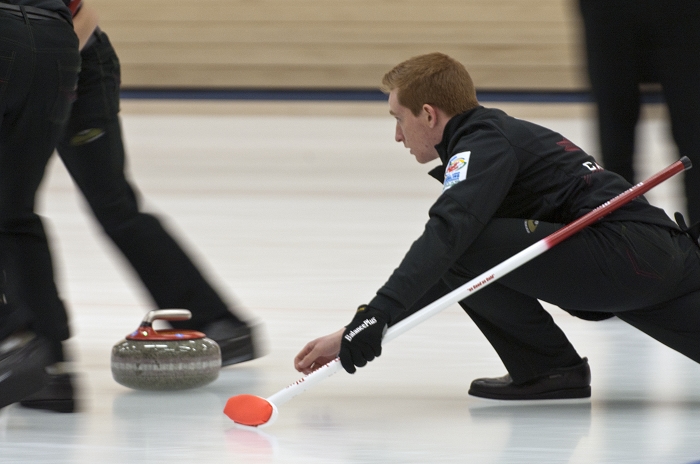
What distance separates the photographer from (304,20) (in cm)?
1131

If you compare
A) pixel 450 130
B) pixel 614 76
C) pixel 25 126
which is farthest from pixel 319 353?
pixel 614 76

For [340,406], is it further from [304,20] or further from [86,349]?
[304,20]

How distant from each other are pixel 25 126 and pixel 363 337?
2.12ft

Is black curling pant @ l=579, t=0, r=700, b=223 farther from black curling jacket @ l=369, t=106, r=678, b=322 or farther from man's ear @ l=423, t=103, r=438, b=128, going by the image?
man's ear @ l=423, t=103, r=438, b=128

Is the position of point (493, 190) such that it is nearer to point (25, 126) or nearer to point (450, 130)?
Answer: point (450, 130)

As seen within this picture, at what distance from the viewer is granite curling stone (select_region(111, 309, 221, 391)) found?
2.13 metres

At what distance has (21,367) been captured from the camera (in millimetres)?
1851

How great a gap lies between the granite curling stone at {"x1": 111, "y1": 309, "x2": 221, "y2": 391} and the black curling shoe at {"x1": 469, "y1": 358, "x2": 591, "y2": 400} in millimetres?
527

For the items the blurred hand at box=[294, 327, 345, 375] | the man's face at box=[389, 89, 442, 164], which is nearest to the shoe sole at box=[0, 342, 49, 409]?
the blurred hand at box=[294, 327, 345, 375]

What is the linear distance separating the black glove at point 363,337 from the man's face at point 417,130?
13.3 inches

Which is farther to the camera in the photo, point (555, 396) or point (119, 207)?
point (119, 207)

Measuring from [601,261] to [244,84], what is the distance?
975 centimetres

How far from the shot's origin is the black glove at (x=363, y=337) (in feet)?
5.94

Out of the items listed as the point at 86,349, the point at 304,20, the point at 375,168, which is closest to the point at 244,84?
the point at 304,20
